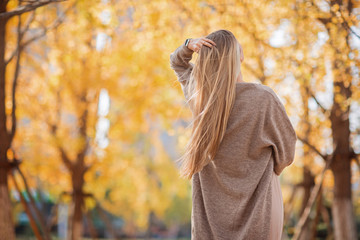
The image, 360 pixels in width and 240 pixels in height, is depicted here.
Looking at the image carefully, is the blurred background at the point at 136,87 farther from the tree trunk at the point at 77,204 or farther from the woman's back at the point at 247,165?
the woman's back at the point at 247,165

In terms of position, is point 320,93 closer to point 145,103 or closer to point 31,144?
point 145,103

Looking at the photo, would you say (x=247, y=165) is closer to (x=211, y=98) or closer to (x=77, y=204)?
(x=211, y=98)

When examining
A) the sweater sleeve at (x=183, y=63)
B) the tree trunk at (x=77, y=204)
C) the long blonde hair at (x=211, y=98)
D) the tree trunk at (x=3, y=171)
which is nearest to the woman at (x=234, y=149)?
the long blonde hair at (x=211, y=98)

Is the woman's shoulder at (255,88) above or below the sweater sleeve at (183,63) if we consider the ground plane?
below

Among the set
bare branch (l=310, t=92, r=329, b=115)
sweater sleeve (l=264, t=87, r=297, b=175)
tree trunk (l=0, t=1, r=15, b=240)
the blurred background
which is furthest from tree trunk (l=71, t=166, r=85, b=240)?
sweater sleeve (l=264, t=87, r=297, b=175)

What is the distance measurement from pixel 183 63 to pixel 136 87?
6.46 metres

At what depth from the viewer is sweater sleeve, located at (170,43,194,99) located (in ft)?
8.12

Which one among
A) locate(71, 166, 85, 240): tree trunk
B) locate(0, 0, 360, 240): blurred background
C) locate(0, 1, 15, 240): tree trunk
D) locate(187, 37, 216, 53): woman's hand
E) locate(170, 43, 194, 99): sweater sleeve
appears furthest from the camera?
locate(71, 166, 85, 240): tree trunk

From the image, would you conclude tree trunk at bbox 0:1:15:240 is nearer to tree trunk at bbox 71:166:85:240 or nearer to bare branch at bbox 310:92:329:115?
tree trunk at bbox 71:166:85:240

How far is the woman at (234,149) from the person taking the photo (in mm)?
2143

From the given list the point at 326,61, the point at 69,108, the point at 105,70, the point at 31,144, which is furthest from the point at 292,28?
the point at 31,144

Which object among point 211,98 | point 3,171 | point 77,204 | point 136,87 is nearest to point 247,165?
point 211,98

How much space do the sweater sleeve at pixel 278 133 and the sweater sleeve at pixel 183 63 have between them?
0.51 metres

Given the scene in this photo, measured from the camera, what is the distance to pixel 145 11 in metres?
6.67
